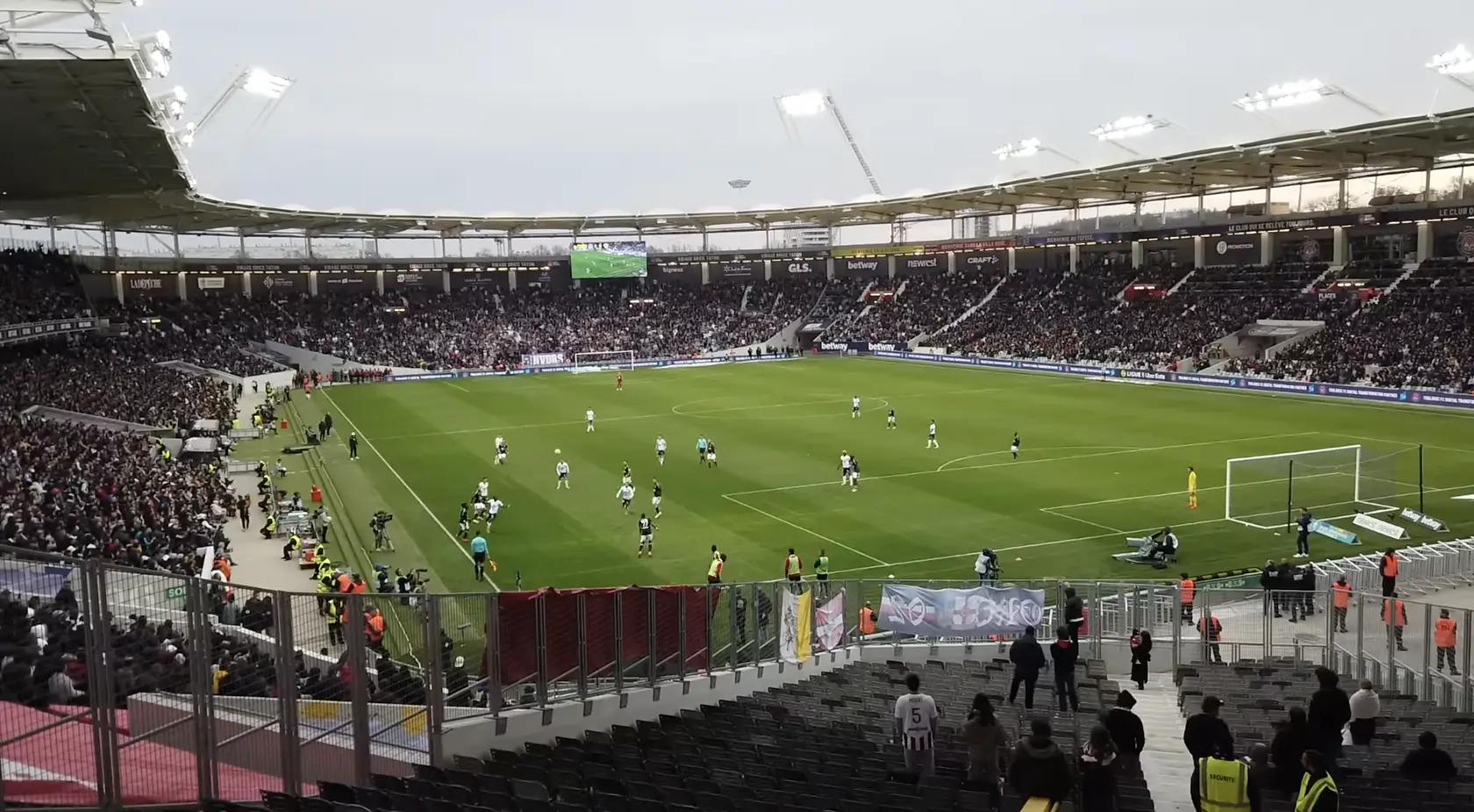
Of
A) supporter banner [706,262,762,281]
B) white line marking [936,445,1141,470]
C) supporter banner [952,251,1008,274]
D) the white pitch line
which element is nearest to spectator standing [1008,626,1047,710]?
the white pitch line

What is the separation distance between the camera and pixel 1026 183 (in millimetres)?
74625

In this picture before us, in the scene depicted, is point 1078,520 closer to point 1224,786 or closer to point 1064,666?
point 1064,666

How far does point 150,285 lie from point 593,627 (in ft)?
287

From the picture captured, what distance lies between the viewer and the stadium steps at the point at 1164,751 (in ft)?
34.7

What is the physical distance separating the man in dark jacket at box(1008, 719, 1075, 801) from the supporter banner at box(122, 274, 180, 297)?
299 ft

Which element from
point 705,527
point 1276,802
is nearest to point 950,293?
point 705,527

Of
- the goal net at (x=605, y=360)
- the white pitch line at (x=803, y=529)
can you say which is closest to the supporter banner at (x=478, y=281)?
the goal net at (x=605, y=360)

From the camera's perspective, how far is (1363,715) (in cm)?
1078

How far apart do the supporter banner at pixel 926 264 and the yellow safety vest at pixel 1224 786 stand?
98.2m

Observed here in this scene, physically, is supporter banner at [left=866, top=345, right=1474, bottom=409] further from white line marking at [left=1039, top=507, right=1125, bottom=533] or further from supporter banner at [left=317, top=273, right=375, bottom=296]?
supporter banner at [left=317, top=273, right=375, bottom=296]

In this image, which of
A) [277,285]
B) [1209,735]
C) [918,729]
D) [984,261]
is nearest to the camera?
[1209,735]

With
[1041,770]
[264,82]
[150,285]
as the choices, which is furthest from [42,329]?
[1041,770]

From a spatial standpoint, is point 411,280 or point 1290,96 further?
point 411,280

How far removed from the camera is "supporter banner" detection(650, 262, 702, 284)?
11169cm
